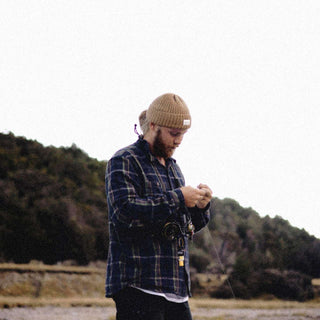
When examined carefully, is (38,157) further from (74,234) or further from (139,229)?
(139,229)

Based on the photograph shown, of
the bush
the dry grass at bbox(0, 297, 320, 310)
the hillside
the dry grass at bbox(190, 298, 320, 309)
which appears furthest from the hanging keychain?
the bush

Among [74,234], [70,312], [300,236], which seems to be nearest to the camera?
[70,312]

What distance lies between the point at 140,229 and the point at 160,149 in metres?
0.42

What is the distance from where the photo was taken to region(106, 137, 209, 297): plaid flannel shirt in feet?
6.61

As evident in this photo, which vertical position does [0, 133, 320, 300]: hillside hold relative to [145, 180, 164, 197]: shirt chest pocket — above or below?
above

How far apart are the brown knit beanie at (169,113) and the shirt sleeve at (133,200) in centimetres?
23

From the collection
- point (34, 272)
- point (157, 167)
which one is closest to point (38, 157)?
point (34, 272)

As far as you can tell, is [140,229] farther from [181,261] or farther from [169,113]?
[169,113]

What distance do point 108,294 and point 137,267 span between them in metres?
0.19

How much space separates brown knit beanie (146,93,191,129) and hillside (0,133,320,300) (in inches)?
449

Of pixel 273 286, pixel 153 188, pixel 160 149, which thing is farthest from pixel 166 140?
pixel 273 286

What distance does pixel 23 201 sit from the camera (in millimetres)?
16188

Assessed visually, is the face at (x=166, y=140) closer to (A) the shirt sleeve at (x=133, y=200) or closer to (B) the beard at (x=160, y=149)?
(B) the beard at (x=160, y=149)

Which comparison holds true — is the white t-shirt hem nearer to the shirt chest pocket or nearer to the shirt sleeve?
the shirt sleeve
